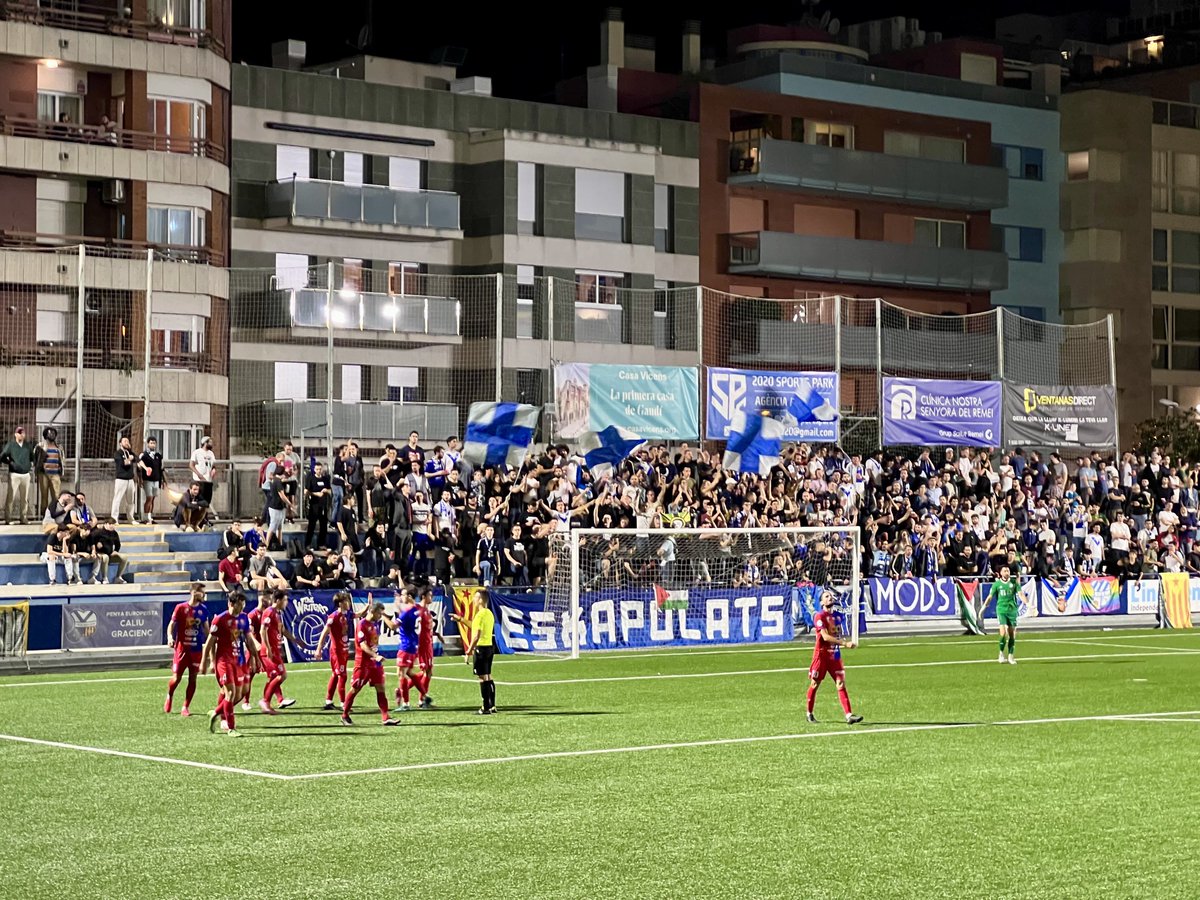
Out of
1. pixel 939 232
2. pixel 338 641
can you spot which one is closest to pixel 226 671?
pixel 338 641

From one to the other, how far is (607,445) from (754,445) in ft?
12.7

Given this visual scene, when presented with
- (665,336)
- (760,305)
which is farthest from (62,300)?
(760,305)

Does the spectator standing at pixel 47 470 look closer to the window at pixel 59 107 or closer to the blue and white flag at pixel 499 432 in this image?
the blue and white flag at pixel 499 432

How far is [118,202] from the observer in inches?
2073

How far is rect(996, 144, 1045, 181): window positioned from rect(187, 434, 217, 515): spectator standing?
149 ft

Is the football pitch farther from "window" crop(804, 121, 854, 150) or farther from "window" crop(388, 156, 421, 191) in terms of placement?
"window" crop(804, 121, 854, 150)

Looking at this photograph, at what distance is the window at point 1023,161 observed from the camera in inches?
3039

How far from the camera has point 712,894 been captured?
13.3m

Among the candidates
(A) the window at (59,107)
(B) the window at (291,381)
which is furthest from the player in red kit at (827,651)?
(A) the window at (59,107)

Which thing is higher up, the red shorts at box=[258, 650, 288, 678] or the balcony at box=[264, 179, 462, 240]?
the balcony at box=[264, 179, 462, 240]

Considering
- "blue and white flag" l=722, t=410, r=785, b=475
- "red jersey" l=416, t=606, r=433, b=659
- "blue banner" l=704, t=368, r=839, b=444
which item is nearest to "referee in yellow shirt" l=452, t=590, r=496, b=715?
"red jersey" l=416, t=606, r=433, b=659

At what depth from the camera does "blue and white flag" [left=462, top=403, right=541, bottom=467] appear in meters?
40.7

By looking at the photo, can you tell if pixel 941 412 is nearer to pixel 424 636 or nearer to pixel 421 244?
pixel 421 244

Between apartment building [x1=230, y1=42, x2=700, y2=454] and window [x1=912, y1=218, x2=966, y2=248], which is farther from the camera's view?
window [x1=912, y1=218, x2=966, y2=248]
